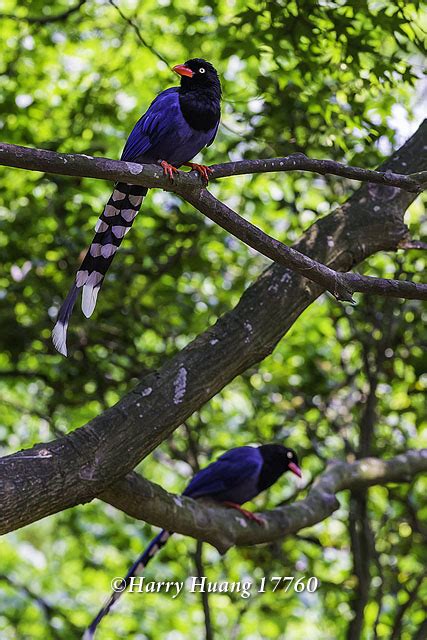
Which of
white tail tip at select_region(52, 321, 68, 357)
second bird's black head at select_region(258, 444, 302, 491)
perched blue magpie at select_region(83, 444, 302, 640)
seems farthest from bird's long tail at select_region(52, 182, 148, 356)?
second bird's black head at select_region(258, 444, 302, 491)

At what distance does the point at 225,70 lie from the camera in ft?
21.2

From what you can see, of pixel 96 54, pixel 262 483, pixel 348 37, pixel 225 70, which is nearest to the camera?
pixel 348 37

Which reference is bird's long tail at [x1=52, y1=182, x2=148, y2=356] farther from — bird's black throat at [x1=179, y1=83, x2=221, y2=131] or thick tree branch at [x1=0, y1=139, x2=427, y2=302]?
thick tree branch at [x1=0, y1=139, x2=427, y2=302]

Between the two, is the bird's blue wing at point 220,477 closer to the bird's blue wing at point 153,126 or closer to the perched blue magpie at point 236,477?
the perched blue magpie at point 236,477

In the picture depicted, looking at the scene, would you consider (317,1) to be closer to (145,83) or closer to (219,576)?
(145,83)

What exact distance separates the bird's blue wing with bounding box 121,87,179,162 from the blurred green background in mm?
739

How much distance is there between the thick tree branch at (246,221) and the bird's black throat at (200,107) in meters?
0.84

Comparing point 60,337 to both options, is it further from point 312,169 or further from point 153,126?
point 312,169

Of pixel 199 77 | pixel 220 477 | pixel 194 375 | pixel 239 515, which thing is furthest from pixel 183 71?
pixel 220 477

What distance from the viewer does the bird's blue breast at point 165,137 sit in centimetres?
370

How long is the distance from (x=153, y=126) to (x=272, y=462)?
2.48 meters

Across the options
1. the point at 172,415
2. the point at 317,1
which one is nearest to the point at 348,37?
the point at 317,1

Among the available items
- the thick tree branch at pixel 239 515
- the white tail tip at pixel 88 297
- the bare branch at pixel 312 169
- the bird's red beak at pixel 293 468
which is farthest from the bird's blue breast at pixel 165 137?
the bird's red beak at pixel 293 468

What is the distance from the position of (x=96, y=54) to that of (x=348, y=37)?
3.39 meters
